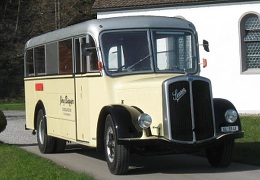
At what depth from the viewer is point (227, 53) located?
29.7 metres

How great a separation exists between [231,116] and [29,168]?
12.3ft

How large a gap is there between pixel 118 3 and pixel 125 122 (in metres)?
21.0

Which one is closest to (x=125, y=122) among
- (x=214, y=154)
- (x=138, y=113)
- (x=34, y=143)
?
(x=138, y=113)

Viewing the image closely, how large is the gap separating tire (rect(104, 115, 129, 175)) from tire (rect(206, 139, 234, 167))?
6.12 ft

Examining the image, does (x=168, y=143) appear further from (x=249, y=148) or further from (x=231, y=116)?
(x=249, y=148)

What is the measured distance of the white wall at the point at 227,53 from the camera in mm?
29391

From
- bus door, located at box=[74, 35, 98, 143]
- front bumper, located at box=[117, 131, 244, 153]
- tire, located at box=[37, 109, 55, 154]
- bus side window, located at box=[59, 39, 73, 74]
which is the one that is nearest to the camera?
front bumper, located at box=[117, 131, 244, 153]

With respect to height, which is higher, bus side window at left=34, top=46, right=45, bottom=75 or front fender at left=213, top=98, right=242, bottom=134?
bus side window at left=34, top=46, right=45, bottom=75

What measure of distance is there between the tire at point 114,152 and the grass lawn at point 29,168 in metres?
0.62

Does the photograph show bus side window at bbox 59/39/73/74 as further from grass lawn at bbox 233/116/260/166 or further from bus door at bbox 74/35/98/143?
grass lawn at bbox 233/116/260/166

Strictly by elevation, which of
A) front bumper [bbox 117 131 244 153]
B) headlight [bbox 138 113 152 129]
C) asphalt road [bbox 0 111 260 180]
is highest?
headlight [bbox 138 113 152 129]

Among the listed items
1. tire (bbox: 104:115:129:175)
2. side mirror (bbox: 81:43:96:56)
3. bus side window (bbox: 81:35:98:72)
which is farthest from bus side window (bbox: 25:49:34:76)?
tire (bbox: 104:115:129:175)

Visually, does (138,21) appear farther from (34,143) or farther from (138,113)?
(34,143)

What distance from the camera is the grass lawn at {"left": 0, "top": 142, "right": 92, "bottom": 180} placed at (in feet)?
37.1
